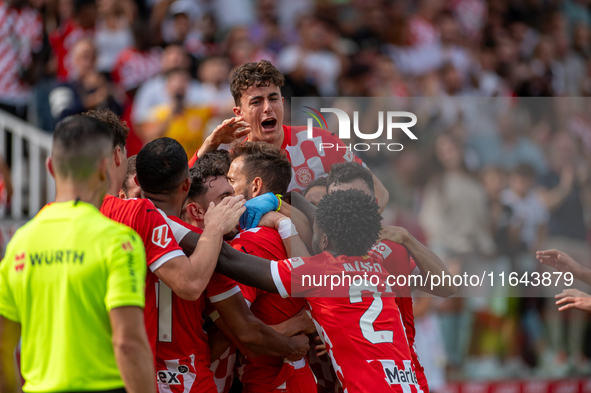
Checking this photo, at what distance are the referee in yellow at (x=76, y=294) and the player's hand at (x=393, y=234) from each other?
1721 millimetres

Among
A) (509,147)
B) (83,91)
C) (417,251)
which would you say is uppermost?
(83,91)

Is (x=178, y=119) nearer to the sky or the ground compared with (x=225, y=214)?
nearer to the sky

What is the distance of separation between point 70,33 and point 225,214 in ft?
20.9

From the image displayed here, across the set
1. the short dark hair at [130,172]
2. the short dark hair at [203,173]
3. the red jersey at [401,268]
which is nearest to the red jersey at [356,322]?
the red jersey at [401,268]

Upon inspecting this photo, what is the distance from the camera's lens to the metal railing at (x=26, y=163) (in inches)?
300

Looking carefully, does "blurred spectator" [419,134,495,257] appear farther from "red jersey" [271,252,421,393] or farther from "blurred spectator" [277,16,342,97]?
"red jersey" [271,252,421,393]

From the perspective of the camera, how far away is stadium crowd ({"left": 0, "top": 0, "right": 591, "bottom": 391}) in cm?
791

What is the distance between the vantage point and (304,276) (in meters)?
3.49

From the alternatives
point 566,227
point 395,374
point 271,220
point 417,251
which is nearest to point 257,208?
point 271,220

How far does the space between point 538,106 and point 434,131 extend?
3.07m

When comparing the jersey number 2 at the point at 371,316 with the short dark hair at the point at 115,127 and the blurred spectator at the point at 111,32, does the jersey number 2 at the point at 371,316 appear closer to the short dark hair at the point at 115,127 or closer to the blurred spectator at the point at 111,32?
the short dark hair at the point at 115,127

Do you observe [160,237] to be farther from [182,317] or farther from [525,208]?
[525,208]

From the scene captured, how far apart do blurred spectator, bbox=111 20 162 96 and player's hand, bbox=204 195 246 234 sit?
18.5 feet

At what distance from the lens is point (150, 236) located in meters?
3.21
